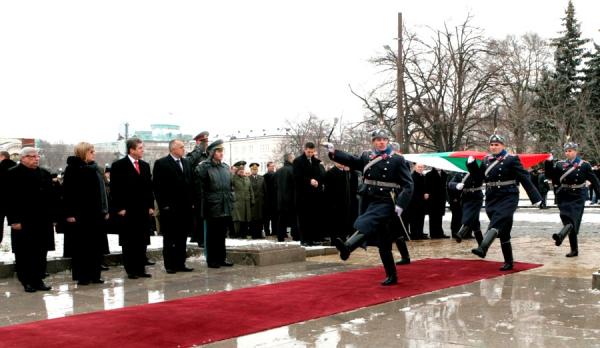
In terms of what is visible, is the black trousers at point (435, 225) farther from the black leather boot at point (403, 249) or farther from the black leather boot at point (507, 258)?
the black leather boot at point (507, 258)

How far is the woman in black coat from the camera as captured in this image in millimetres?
9664

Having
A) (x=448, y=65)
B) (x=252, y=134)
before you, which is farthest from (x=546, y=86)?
(x=252, y=134)

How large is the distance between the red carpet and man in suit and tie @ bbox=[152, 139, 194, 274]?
224cm

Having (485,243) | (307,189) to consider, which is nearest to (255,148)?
(307,189)

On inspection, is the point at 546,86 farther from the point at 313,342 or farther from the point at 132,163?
the point at 313,342

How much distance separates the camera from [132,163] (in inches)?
406

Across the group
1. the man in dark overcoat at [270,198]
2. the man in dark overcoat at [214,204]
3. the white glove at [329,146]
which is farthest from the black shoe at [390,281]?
the man in dark overcoat at [270,198]

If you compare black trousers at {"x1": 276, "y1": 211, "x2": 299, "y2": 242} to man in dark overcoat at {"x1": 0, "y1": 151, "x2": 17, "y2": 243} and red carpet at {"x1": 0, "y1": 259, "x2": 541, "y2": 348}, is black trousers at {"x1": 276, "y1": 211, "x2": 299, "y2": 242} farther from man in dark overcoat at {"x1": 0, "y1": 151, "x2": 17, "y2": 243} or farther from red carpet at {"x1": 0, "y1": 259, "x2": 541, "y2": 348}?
man in dark overcoat at {"x1": 0, "y1": 151, "x2": 17, "y2": 243}

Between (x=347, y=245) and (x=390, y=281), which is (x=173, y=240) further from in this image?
(x=390, y=281)

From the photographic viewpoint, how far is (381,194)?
9.02 m

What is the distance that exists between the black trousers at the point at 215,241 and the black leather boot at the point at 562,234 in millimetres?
5344

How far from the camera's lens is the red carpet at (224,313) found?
6129 millimetres

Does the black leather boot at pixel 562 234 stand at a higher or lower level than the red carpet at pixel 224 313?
higher

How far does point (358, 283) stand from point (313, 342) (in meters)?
3.14
